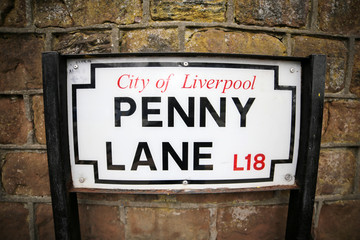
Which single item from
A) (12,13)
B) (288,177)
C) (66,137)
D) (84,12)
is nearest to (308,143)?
(288,177)

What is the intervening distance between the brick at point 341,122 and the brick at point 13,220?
3.89 feet

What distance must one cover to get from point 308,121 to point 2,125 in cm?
106

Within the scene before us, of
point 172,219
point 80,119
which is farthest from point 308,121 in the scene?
point 80,119

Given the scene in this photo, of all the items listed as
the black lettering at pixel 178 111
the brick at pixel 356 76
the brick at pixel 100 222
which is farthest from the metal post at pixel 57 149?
the brick at pixel 356 76

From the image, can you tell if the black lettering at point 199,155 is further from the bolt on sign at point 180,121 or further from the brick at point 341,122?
the brick at point 341,122

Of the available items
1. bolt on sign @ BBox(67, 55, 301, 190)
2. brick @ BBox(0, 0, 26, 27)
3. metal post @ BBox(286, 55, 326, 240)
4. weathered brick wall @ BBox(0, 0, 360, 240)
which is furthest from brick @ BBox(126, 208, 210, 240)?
brick @ BBox(0, 0, 26, 27)

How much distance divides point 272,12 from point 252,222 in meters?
0.77

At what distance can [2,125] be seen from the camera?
2.16 ft

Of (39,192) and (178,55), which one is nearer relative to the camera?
(178,55)

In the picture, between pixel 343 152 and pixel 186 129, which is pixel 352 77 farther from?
pixel 186 129

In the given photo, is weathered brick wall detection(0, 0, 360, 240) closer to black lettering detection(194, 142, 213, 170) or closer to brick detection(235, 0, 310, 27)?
brick detection(235, 0, 310, 27)

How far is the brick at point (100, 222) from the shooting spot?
0.67 m

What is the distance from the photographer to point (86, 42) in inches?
24.2

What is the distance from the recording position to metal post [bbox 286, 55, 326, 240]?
1.75 ft
